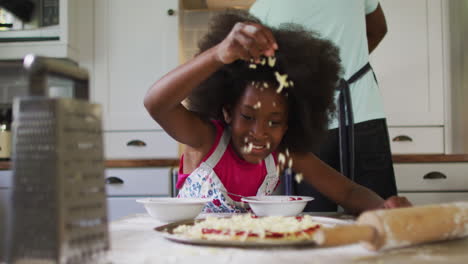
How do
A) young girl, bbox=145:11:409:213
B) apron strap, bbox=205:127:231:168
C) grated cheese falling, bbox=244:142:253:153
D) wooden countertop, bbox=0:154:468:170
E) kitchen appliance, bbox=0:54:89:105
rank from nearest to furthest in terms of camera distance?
kitchen appliance, bbox=0:54:89:105 < young girl, bbox=145:11:409:213 < grated cheese falling, bbox=244:142:253:153 < apron strap, bbox=205:127:231:168 < wooden countertop, bbox=0:154:468:170

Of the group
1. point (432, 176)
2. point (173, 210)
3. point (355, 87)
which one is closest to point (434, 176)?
point (432, 176)

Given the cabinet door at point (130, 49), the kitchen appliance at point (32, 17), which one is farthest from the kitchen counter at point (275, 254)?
the kitchen appliance at point (32, 17)

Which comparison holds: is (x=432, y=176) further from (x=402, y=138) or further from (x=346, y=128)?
(x=346, y=128)

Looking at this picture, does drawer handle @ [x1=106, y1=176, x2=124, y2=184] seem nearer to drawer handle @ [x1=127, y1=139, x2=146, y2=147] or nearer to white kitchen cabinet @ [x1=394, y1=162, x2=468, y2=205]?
drawer handle @ [x1=127, y1=139, x2=146, y2=147]

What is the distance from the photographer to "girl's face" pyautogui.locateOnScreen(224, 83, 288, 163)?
3.86ft

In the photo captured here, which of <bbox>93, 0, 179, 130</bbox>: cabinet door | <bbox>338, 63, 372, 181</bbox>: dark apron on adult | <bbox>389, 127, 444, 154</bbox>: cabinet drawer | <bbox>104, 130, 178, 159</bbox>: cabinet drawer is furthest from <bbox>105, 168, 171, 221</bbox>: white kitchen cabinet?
<bbox>389, 127, 444, 154</bbox>: cabinet drawer

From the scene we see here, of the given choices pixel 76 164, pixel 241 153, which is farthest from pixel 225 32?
pixel 76 164

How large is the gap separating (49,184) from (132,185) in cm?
197

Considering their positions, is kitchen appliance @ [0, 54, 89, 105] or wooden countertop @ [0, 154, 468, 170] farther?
wooden countertop @ [0, 154, 468, 170]

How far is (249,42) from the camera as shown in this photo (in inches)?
32.1

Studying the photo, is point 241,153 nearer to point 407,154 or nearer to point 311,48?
point 311,48

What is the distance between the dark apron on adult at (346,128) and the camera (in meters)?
1.50

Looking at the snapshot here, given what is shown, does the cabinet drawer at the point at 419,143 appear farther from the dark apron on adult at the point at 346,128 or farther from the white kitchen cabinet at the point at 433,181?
the dark apron on adult at the point at 346,128

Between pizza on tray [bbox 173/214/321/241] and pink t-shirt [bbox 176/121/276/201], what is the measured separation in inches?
21.0
